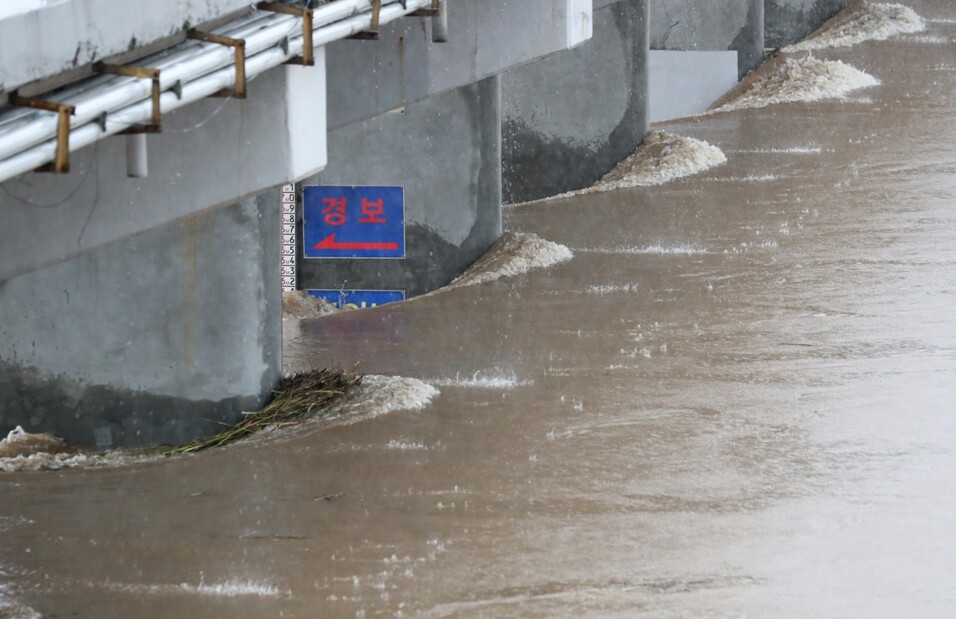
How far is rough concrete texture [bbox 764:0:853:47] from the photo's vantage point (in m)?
22.5

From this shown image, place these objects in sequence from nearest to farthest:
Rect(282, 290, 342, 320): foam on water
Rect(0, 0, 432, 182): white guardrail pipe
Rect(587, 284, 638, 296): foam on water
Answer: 1. Rect(0, 0, 432, 182): white guardrail pipe
2. Rect(587, 284, 638, 296): foam on water
3. Rect(282, 290, 342, 320): foam on water

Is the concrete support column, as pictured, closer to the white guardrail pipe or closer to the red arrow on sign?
the red arrow on sign

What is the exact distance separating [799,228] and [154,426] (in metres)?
7.21

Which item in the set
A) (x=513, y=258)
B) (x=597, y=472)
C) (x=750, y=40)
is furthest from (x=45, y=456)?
(x=750, y=40)

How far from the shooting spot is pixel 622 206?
15.5 metres

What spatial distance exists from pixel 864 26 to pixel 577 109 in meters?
6.94

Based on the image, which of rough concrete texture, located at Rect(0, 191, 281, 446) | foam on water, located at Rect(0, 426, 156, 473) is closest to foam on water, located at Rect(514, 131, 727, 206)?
rough concrete texture, located at Rect(0, 191, 281, 446)

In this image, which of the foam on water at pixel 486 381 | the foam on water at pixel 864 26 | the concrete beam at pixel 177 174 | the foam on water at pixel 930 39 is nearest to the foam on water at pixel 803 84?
the foam on water at pixel 864 26

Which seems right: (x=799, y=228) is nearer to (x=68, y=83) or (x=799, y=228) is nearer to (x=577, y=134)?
(x=577, y=134)

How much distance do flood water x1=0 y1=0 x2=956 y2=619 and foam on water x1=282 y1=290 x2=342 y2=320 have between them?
722 mm

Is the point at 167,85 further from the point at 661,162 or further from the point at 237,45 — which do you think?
the point at 661,162

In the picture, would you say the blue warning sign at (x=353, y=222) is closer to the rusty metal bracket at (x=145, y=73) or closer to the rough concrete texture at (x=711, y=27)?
the rusty metal bracket at (x=145, y=73)

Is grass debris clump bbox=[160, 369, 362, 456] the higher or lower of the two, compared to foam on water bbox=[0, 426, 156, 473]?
higher

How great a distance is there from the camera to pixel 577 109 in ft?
56.7
